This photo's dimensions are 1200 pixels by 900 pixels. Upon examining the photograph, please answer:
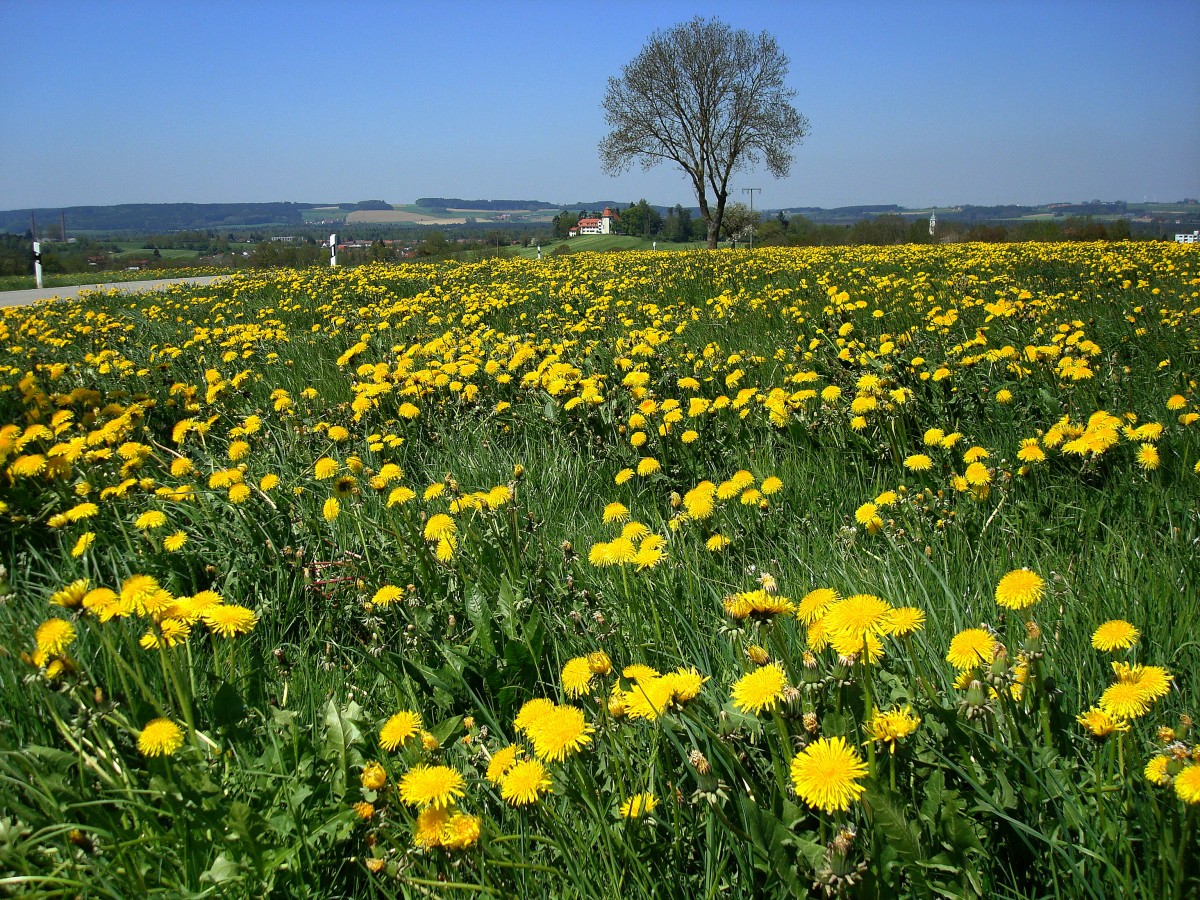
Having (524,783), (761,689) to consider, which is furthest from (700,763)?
(524,783)

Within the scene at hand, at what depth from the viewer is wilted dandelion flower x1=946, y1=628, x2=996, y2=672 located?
1.23 m

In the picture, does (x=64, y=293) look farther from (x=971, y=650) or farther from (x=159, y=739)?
(x=971, y=650)

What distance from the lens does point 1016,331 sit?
4391 mm

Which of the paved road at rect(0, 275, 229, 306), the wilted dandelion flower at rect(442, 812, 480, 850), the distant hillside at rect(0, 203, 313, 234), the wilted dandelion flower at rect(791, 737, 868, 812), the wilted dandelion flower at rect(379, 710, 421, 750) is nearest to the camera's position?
the wilted dandelion flower at rect(791, 737, 868, 812)

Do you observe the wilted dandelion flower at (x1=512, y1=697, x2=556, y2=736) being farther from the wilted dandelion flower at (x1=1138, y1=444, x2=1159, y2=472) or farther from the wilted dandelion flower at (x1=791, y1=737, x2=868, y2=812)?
the wilted dandelion flower at (x1=1138, y1=444, x2=1159, y2=472)

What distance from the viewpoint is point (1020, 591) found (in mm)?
1351

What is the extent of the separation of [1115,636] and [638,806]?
0.86 metres

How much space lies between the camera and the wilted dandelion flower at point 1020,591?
133cm

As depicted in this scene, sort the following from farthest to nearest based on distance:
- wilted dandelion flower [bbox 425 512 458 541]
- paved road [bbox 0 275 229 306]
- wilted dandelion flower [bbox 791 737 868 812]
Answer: paved road [bbox 0 275 229 306], wilted dandelion flower [bbox 425 512 458 541], wilted dandelion flower [bbox 791 737 868 812]

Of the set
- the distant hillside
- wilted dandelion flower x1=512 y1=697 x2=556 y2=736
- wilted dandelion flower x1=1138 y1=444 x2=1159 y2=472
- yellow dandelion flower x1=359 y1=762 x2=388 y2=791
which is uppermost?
the distant hillside

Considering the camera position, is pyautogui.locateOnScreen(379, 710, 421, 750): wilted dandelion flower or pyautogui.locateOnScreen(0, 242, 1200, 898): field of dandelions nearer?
pyautogui.locateOnScreen(0, 242, 1200, 898): field of dandelions

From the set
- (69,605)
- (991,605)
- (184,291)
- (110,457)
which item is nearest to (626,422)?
(991,605)

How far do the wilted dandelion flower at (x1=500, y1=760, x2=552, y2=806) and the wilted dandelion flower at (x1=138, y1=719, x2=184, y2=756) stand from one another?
62 cm

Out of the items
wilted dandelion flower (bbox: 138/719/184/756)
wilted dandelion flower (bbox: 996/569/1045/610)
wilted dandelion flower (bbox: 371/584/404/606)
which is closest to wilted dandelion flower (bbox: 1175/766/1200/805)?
wilted dandelion flower (bbox: 996/569/1045/610)
